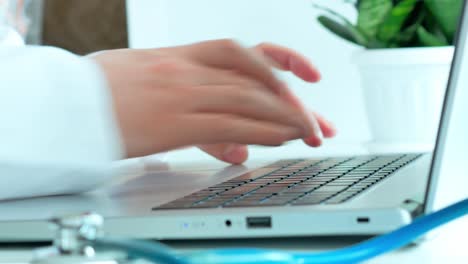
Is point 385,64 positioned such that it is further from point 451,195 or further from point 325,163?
point 451,195

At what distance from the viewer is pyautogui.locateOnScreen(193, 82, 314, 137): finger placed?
1.68ft

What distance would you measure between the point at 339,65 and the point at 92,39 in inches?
20.5

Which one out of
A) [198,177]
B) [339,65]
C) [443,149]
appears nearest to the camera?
[443,149]

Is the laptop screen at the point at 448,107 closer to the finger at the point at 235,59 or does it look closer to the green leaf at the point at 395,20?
the finger at the point at 235,59

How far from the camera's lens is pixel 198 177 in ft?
1.81

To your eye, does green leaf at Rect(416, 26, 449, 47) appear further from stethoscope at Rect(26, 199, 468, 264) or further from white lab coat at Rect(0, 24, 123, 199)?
stethoscope at Rect(26, 199, 468, 264)

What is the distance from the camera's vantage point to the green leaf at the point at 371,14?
3.15ft

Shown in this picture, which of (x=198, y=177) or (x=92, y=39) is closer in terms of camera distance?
(x=198, y=177)

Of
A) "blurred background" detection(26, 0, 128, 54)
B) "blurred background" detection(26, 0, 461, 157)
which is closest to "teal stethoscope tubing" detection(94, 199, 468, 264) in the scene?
"blurred background" detection(26, 0, 461, 157)

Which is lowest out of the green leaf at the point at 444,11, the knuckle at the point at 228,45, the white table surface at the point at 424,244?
the white table surface at the point at 424,244

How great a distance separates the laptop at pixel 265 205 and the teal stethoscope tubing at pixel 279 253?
0.18 feet

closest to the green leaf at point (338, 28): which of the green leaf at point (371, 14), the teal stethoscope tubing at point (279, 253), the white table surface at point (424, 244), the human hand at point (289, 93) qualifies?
the green leaf at point (371, 14)

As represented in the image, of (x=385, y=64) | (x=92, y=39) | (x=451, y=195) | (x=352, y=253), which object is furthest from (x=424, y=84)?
(x=92, y=39)

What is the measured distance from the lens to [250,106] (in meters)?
0.51
